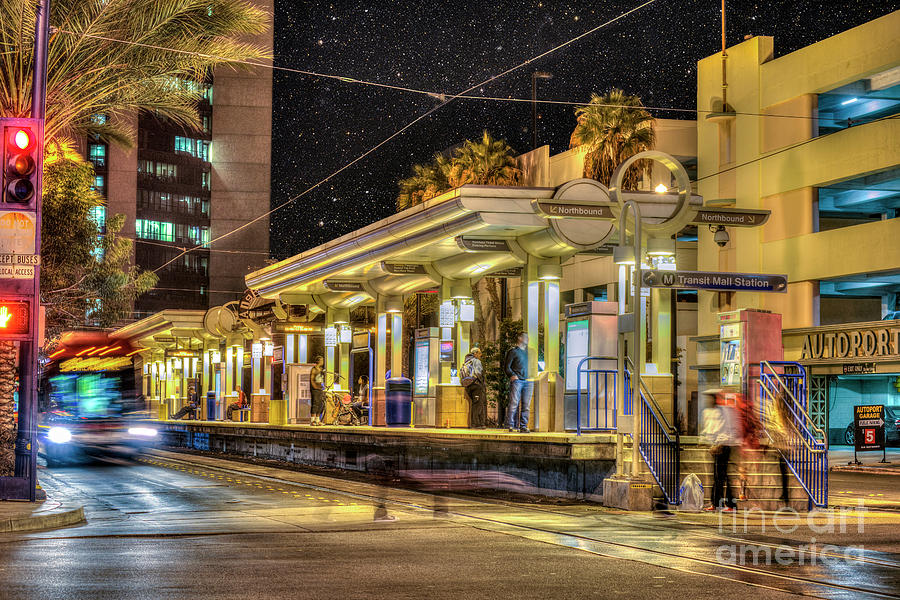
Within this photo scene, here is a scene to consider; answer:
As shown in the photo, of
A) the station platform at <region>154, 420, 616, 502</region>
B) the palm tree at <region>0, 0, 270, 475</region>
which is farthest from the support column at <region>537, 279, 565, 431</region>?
the palm tree at <region>0, 0, 270, 475</region>

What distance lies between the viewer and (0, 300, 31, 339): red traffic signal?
637 inches

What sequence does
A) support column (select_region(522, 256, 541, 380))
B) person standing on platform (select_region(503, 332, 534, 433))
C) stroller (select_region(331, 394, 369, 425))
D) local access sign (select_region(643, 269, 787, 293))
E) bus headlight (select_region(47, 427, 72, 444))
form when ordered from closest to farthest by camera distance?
local access sign (select_region(643, 269, 787, 293)) < person standing on platform (select_region(503, 332, 534, 433)) < support column (select_region(522, 256, 541, 380)) < stroller (select_region(331, 394, 369, 425)) < bus headlight (select_region(47, 427, 72, 444))

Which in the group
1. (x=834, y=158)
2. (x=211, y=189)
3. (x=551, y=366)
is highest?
(x=211, y=189)

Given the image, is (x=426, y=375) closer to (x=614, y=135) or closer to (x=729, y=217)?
(x=729, y=217)

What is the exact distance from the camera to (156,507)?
57.0 feet

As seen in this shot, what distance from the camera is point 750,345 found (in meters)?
18.1

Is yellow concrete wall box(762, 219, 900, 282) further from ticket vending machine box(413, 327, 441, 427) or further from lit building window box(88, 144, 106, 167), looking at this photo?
lit building window box(88, 144, 106, 167)

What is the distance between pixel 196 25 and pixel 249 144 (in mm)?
97992

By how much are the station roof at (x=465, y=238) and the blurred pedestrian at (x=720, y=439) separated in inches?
193

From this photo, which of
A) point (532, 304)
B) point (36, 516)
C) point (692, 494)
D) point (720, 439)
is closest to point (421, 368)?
point (532, 304)

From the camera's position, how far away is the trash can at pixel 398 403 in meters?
30.4

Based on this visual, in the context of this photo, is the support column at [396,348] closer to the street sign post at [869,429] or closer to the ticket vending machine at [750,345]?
the street sign post at [869,429]

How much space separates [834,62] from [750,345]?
2422 centimetres

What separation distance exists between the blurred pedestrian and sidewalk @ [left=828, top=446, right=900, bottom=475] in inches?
604
